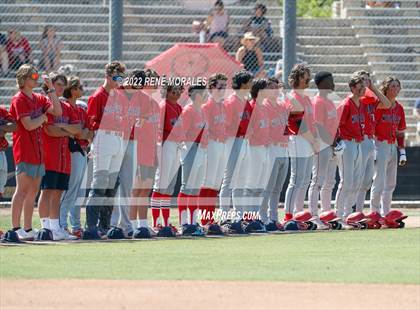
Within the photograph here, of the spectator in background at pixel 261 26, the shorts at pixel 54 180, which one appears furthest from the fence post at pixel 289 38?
the shorts at pixel 54 180

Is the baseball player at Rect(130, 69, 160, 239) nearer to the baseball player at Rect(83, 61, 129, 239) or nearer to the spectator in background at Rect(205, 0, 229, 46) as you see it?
the baseball player at Rect(83, 61, 129, 239)

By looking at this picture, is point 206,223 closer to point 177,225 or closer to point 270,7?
point 177,225

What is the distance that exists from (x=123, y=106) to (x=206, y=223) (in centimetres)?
190

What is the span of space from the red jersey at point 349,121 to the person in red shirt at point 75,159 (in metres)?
3.23

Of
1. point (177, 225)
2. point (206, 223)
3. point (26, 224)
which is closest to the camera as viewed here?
point (26, 224)

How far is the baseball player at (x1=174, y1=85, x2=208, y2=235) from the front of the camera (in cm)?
1452

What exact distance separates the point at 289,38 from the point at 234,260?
7.63 metres

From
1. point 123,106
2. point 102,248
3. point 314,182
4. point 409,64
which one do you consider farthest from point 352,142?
point 409,64

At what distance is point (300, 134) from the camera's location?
50.1 feet

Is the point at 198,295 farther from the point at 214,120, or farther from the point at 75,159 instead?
the point at 214,120

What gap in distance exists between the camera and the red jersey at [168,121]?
14375 mm

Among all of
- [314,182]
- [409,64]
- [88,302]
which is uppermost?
[409,64]

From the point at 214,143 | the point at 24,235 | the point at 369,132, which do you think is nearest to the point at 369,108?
the point at 369,132

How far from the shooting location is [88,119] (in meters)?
14.2
